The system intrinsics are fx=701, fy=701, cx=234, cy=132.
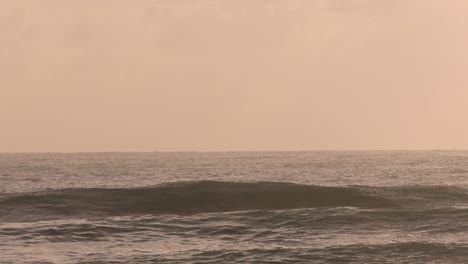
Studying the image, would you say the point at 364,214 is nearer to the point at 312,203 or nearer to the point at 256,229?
the point at 256,229

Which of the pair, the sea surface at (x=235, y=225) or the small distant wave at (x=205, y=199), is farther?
the small distant wave at (x=205, y=199)

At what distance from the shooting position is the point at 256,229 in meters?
22.1

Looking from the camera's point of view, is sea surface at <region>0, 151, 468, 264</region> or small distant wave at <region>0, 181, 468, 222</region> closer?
sea surface at <region>0, 151, 468, 264</region>

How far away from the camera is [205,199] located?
32.4 m

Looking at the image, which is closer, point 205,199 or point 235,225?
point 235,225

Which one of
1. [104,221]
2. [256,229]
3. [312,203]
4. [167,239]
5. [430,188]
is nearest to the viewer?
[167,239]

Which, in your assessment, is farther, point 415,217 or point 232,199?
point 232,199

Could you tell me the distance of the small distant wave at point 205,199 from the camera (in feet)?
96.5

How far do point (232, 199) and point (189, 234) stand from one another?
11.3 metres

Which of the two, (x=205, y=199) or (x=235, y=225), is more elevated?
(x=205, y=199)

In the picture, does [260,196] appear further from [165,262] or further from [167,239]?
[165,262]

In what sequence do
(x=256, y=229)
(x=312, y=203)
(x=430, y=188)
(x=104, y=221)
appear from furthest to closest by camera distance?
(x=430, y=188) < (x=312, y=203) < (x=104, y=221) < (x=256, y=229)

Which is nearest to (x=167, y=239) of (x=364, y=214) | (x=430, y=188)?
(x=364, y=214)

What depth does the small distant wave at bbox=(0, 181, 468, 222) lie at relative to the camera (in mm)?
29406
